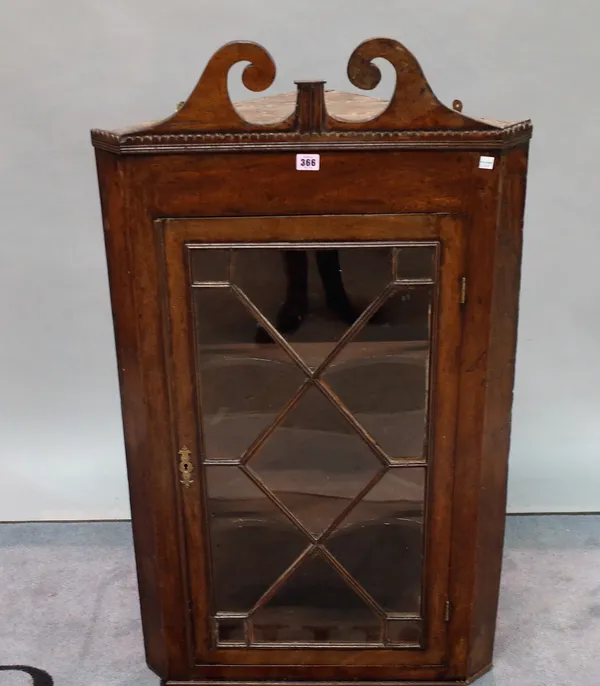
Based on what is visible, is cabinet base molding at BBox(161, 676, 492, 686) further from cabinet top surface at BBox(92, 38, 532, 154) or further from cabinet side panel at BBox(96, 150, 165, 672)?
cabinet top surface at BBox(92, 38, 532, 154)

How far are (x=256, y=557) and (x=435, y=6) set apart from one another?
116cm

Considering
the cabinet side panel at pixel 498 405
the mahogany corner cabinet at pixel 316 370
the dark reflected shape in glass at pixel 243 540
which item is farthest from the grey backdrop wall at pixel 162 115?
the dark reflected shape in glass at pixel 243 540

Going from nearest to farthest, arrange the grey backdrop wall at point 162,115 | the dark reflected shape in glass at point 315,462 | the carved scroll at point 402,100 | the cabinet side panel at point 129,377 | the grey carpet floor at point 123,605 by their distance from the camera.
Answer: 1. the carved scroll at point 402,100
2. the cabinet side panel at point 129,377
3. the dark reflected shape in glass at point 315,462
4. the grey carpet floor at point 123,605
5. the grey backdrop wall at point 162,115

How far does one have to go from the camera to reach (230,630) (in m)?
1.42

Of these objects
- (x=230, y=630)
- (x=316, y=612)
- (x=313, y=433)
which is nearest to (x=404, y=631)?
(x=316, y=612)

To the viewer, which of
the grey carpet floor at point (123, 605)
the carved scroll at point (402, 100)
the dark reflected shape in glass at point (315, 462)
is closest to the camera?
the carved scroll at point (402, 100)

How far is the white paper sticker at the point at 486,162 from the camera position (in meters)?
1.11

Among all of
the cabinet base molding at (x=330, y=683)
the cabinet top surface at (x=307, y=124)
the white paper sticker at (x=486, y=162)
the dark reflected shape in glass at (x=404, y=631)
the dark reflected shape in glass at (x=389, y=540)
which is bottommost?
the cabinet base molding at (x=330, y=683)

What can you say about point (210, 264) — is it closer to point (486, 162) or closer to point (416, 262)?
point (416, 262)

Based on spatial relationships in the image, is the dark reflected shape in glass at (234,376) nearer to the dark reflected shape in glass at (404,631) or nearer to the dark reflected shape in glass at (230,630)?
the dark reflected shape in glass at (230,630)

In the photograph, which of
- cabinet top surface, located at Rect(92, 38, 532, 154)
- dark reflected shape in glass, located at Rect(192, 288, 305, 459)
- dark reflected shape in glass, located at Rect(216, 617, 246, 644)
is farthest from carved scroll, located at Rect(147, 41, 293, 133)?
dark reflected shape in glass, located at Rect(216, 617, 246, 644)

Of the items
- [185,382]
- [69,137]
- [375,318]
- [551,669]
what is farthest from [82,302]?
[551,669]

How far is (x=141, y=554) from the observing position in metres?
1.39

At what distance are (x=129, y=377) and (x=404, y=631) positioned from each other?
0.68 metres
